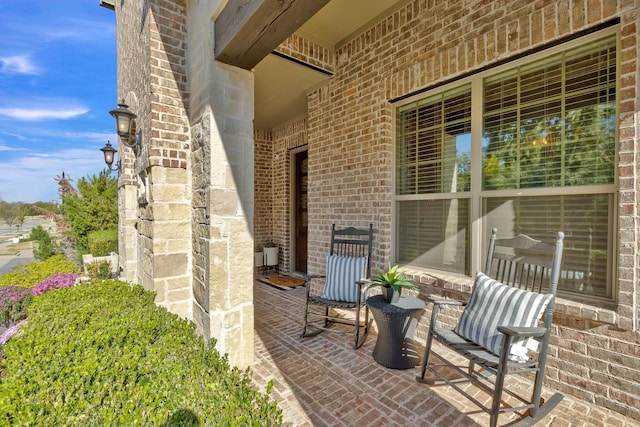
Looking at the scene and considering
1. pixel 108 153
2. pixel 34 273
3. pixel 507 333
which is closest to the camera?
A: pixel 507 333

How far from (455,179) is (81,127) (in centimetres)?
2528

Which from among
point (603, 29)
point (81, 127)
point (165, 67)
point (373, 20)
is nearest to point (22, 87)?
point (81, 127)

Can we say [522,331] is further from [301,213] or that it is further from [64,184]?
[64,184]

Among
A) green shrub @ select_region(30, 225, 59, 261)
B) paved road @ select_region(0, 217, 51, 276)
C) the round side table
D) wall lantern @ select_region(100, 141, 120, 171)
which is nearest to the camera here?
the round side table

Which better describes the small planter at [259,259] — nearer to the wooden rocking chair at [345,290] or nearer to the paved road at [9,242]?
the wooden rocking chair at [345,290]

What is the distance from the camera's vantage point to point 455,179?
2.73 m

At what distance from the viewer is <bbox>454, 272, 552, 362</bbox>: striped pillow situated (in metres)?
1.70

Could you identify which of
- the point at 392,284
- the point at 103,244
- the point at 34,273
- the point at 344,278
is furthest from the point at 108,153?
the point at 392,284

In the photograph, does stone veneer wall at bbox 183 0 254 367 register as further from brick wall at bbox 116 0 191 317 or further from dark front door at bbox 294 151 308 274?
dark front door at bbox 294 151 308 274

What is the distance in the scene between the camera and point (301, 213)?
574cm

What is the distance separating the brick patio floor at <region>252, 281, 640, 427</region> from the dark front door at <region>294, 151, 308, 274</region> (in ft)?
9.22

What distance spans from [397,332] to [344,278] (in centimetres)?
83

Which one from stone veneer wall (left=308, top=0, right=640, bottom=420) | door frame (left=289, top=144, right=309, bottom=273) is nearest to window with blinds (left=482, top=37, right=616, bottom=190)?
stone veneer wall (left=308, top=0, right=640, bottom=420)

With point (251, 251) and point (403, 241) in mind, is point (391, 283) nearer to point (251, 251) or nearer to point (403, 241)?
point (403, 241)
